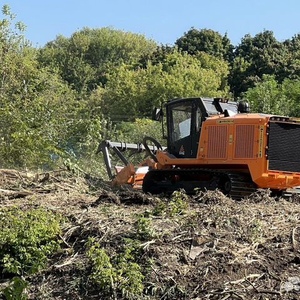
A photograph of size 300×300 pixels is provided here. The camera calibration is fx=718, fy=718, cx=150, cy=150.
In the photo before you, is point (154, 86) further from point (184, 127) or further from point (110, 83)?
point (184, 127)

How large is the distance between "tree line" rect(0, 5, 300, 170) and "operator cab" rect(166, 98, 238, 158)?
8.78 feet

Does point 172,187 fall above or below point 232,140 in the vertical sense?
below

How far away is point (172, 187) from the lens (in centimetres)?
1220

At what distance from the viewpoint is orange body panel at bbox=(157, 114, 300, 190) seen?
10945mm

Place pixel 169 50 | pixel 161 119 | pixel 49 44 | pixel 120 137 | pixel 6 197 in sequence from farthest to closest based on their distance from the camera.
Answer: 1. pixel 49 44
2. pixel 169 50
3. pixel 120 137
4. pixel 161 119
5. pixel 6 197

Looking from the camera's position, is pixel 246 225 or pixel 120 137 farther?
pixel 120 137

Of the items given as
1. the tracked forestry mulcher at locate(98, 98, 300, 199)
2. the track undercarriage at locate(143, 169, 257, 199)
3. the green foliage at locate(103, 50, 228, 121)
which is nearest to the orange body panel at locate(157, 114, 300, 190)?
the tracked forestry mulcher at locate(98, 98, 300, 199)

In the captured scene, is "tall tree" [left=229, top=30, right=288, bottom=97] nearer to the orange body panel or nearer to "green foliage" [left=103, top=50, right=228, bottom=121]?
"green foliage" [left=103, top=50, right=228, bottom=121]

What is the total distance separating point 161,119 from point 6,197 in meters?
3.62

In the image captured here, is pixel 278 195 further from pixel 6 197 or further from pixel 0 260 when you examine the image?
pixel 0 260

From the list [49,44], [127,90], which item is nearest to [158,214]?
[127,90]

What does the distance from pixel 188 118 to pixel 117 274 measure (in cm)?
630

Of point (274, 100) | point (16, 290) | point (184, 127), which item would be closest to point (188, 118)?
point (184, 127)

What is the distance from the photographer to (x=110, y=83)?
143ft
